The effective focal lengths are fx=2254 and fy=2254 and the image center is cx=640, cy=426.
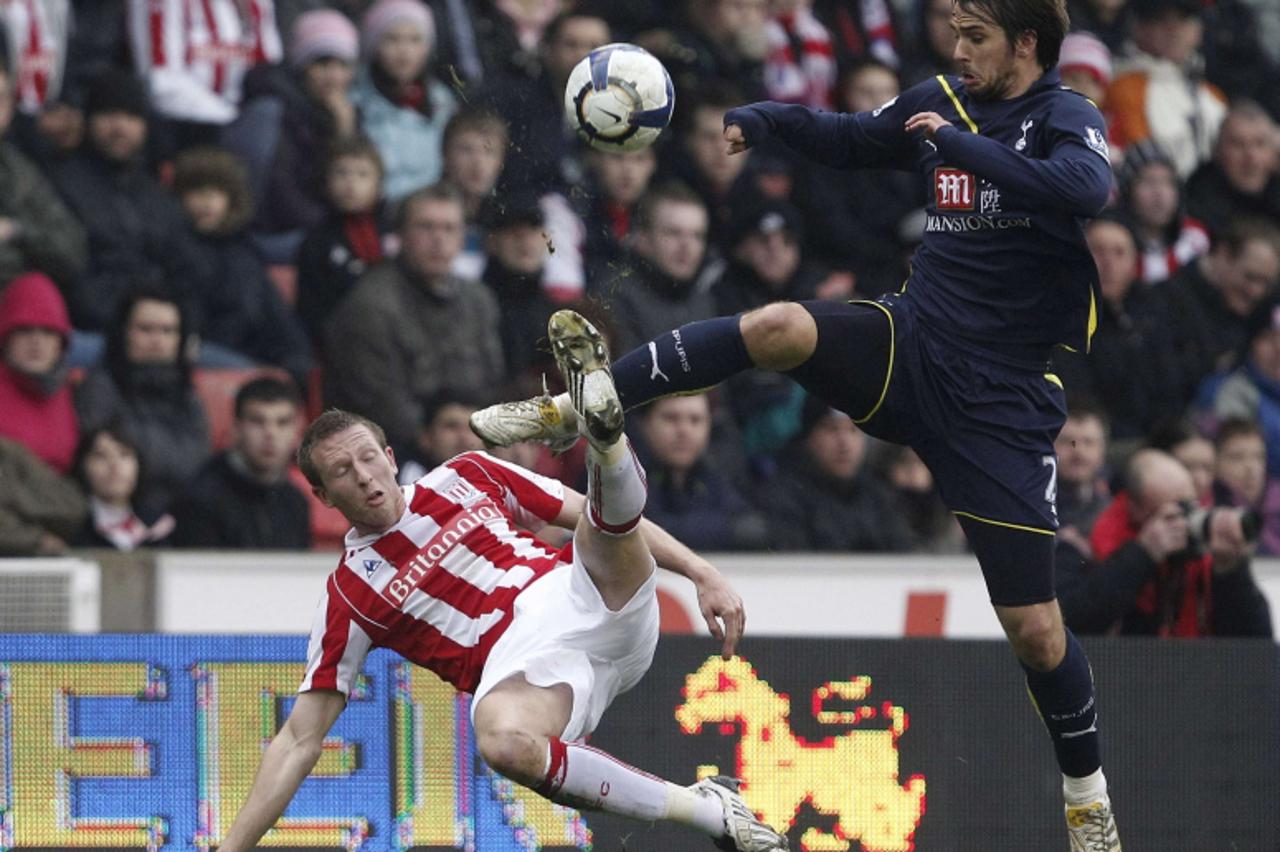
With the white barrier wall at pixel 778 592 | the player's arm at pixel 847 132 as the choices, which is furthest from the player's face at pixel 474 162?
the player's arm at pixel 847 132

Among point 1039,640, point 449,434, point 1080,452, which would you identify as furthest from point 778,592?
point 1039,640

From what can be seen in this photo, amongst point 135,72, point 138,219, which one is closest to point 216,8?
point 135,72

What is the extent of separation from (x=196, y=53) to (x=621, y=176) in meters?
2.12

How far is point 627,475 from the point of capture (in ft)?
20.4

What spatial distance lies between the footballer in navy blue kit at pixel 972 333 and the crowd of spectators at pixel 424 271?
235 centimetres

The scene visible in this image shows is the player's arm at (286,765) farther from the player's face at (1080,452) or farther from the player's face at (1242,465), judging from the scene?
the player's face at (1242,465)

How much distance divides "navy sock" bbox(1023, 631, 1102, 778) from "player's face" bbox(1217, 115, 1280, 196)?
6245 mm

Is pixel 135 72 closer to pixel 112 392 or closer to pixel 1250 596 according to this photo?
pixel 112 392

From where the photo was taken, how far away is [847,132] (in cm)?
665

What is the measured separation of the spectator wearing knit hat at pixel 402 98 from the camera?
419 inches

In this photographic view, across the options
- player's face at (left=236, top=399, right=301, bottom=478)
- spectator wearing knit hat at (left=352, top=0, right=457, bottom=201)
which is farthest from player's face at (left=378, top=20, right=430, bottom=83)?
player's face at (left=236, top=399, right=301, bottom=478)

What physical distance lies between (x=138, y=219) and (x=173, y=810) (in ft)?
11.5

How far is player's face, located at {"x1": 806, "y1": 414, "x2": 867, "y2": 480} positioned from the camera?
10.3 meters

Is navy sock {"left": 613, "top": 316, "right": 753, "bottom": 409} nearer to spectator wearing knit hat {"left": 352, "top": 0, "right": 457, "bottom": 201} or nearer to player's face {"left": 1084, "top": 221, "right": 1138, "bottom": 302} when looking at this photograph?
spectator wearing knit hat {"left": 352, "top": 0, "right": 457, "bottom": 201}
